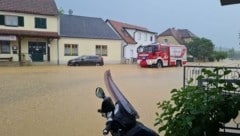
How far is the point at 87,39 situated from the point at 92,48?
1.46 meters

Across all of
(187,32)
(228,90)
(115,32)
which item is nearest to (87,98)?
(228,90)

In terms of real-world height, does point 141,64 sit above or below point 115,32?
below

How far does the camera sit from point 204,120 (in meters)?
3.20

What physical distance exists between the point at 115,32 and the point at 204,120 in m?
50.4

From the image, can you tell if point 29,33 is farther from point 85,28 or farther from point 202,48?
point 202,48

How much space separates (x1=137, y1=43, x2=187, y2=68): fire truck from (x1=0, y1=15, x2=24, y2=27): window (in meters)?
Answer: 13.5

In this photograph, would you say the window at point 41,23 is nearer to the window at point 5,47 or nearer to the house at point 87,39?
the house at point 87,39

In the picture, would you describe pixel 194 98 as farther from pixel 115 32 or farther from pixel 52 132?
pixel 115 32

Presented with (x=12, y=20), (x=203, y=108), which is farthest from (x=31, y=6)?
(x=203, y=108)

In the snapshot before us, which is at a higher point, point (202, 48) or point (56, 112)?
point (202, 48)

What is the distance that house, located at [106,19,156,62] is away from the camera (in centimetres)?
5369

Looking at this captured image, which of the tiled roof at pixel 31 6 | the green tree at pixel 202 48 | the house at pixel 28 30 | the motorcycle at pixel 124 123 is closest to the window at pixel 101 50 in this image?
the house at pixel 28 30

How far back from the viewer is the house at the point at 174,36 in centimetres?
7862

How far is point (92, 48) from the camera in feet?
155
